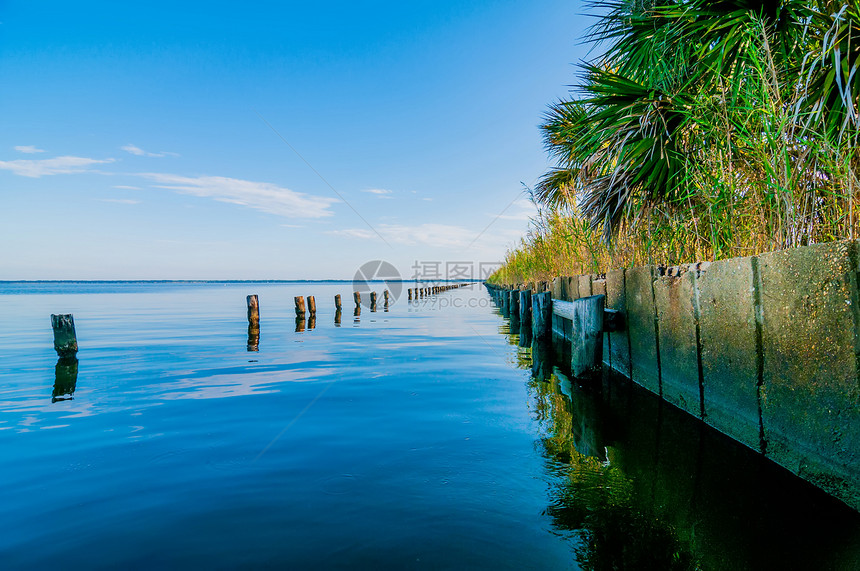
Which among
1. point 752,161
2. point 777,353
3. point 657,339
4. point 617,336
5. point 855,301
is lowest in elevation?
point 617,336

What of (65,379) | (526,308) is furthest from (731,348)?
(526,308)

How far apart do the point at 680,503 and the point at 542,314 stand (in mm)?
6150

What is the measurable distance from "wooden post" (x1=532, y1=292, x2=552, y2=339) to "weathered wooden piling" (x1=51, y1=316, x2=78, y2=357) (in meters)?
7.59

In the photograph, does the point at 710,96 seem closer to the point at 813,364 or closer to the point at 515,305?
the point at 813,364

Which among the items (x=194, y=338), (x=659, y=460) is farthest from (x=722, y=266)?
(x=194, y=338)

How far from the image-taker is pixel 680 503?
2191mm

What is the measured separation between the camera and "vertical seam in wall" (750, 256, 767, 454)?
101 inches

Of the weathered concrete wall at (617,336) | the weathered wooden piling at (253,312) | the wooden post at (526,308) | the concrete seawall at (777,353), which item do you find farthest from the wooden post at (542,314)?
the weathered wooden piling at (253,312)

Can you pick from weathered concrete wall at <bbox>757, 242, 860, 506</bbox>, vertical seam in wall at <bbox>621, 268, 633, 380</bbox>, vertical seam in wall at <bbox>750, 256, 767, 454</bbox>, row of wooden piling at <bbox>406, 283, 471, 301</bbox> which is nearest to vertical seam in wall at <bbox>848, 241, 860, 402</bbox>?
weathered concrete wall at <bbox>757, 242, 860, 506</bbox>

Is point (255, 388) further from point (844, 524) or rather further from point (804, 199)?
point (804, 199)

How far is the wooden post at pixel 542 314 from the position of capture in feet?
27.0

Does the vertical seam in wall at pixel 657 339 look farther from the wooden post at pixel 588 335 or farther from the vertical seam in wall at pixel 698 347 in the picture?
the vertical seam in wall at pixel 698 347

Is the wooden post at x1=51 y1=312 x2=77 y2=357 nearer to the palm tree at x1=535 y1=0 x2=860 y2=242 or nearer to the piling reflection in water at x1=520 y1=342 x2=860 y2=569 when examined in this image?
the piling reflection in water at x1=520 y1=342 x2=860 y2=569

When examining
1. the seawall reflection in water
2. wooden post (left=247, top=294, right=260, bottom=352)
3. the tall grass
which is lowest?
the seawall reflection in water
